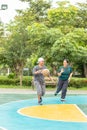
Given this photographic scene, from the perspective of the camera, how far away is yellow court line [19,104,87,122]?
445 inches

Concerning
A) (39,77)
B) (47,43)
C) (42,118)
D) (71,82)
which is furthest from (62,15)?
(42,118)

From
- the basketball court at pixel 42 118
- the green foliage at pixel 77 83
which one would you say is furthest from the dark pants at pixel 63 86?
the green foliage at pixel 77 83

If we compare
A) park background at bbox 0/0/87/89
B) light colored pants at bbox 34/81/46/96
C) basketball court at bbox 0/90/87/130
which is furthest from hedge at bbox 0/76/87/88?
basketball court at bbox 0/90/87/130

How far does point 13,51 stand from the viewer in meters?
26.7

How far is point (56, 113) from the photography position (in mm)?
12516

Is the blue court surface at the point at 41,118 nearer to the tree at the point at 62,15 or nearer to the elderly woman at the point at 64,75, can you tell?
the elderly woman at the point at 64,75

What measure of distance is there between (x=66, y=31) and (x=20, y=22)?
126 inches

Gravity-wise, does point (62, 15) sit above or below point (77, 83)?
above

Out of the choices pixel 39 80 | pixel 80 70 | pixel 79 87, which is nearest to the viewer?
pixel 39 80

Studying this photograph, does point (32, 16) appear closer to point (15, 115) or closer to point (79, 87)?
point (79, 87)

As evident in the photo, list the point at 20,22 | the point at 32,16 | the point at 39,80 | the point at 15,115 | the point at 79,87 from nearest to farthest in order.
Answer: the point at 15,115
the point at 39,80
the point at 79,87
the point at 20,22
the point at 32,16

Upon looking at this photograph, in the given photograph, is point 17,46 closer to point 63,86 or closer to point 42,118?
point 63,86

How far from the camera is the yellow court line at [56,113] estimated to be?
1131cm

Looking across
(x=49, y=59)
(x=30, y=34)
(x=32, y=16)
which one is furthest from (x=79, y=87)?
(x=32, y=16)
